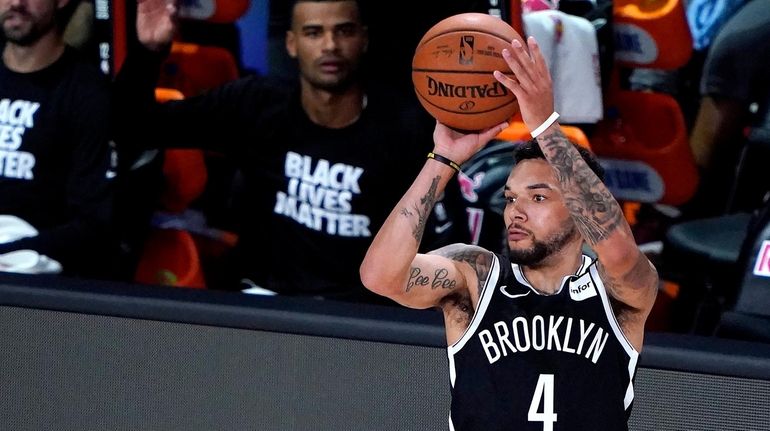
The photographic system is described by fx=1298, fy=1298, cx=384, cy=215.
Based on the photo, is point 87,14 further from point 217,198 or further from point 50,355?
Answer: point 50,355

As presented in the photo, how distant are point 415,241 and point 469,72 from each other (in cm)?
35

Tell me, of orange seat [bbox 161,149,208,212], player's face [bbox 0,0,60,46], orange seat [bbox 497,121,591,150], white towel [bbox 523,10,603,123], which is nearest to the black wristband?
orange seat [bbox 497,121,591,150]

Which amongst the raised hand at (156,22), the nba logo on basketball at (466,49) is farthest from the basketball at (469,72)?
the raised hand at (156,22)

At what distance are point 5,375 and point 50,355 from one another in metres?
0.15

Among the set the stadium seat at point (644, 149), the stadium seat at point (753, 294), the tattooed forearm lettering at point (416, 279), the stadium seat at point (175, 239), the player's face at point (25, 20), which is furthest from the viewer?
the stadium seat at point (644, 149)

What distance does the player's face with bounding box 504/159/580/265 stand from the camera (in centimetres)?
261

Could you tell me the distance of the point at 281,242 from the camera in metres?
3.97

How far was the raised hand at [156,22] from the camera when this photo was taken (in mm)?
4008

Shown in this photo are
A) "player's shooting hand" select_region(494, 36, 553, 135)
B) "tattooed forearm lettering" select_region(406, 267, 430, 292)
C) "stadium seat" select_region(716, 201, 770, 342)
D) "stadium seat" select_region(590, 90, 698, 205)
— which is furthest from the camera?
"stadium seat" select_region(590, 90, 698, 205)

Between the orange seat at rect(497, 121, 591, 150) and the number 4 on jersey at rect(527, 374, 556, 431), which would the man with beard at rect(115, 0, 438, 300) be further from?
the number 4 on jersey at rect(527, 374, 556, 431)

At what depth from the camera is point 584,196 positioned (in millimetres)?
2527

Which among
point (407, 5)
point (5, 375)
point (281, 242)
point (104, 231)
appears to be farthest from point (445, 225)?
point (5, 375)

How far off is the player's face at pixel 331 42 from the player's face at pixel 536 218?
1324 millimetres

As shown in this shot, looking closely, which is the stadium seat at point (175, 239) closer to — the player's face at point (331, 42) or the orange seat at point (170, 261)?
the orange seat at point (170, 261)
